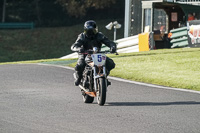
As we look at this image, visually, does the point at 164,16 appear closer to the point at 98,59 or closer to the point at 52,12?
the point at 98,59

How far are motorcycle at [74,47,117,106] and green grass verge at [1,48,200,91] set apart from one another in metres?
4.17

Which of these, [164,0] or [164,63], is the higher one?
[164,0]

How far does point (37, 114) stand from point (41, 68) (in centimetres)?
1045

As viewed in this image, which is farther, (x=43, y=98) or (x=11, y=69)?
(x=11, y=69)

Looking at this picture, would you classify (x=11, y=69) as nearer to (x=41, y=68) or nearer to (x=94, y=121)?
(x=41, y=68)

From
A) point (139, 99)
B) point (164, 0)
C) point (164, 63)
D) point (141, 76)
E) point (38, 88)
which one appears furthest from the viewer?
point (164, 0)

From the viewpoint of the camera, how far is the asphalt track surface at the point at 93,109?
30.3 ft

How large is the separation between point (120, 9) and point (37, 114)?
4563cm

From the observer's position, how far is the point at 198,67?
20312 millimetres

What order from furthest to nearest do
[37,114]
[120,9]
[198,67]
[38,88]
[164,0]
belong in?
1. [120,9]
2. [164,0]
3. [198,67]
4. [38,88]
5. [37,114]

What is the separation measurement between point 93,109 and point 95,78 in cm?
74

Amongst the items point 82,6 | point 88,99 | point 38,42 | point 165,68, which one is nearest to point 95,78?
point 88,99

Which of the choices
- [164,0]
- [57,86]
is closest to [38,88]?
[57,86]

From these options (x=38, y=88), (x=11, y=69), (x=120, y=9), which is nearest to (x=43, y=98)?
(x=38, y=88)
